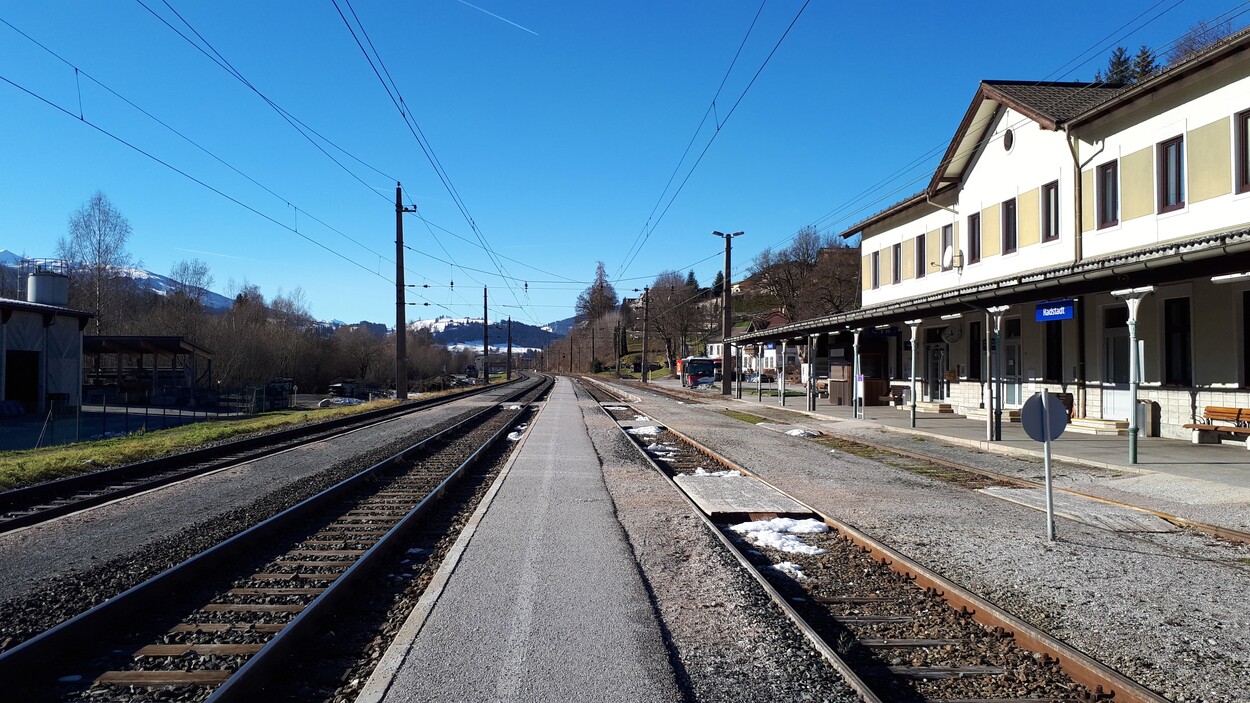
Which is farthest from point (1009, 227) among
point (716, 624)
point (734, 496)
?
point (716, 624)

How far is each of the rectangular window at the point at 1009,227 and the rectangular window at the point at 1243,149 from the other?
8.97 m

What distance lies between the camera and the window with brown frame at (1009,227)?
1039 inches

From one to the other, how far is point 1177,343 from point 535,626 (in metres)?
19.4

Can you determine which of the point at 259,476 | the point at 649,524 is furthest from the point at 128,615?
the point at 259,476

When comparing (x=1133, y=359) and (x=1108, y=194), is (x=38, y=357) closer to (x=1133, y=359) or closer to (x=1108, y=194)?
(x=1133, y=359)

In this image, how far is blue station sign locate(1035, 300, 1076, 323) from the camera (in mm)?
18866

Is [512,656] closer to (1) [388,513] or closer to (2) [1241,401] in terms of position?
(1) [388,513]

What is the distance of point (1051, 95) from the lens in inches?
1035

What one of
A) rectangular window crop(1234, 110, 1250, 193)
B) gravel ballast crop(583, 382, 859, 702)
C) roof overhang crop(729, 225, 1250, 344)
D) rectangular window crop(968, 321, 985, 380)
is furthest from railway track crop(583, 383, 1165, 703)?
rectangular window crop(968, 321, 985, 380)

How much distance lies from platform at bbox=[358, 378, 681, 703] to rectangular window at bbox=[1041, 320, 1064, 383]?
18503mm

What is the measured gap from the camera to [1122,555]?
8445 mm

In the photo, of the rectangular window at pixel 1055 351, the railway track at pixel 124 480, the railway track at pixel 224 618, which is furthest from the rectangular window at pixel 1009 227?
the railway track at pixel 224 618

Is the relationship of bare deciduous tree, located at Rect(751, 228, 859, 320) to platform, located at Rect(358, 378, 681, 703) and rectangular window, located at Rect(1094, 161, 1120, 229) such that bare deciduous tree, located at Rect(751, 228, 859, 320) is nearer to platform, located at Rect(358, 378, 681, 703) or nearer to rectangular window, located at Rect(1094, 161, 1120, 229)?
rectangular window, located at Rect(1094, 161, 1120, 229)

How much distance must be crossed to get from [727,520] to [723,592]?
3777 mm
